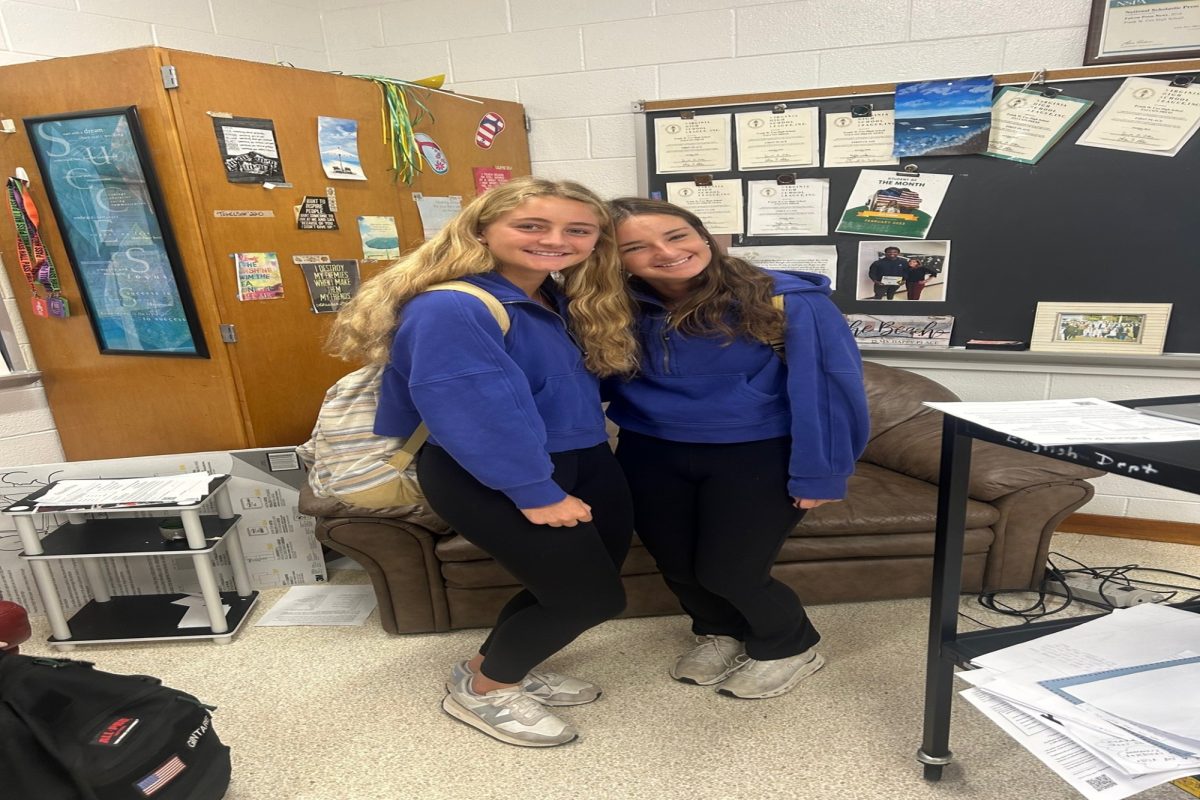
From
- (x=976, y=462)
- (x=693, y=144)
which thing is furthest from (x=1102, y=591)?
(x=693, y=144)

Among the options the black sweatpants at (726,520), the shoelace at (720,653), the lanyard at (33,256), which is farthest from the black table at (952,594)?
the lanyard at (33,256)

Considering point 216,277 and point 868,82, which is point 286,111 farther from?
point 868,82

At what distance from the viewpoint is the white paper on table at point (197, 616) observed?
6.83 ft

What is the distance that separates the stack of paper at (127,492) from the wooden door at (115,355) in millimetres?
172

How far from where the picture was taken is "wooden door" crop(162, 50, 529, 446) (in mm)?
1896

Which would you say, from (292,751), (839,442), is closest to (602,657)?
(292,751)

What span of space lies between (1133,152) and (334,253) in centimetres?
259

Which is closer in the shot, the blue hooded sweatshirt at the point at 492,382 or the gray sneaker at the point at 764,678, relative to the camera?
the blue hooded sweatshirt at the point at 492,382

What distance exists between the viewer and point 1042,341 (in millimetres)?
2334

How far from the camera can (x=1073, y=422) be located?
105 centimetres

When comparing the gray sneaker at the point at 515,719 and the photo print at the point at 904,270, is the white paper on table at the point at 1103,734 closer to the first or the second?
the gray sneaker at the point at 515,719

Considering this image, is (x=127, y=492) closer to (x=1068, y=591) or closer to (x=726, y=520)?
(x=726, y=520)

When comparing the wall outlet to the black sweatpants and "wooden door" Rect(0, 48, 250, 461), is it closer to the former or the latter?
the black sweatpants

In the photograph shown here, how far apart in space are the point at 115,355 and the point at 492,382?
1.68 meters
